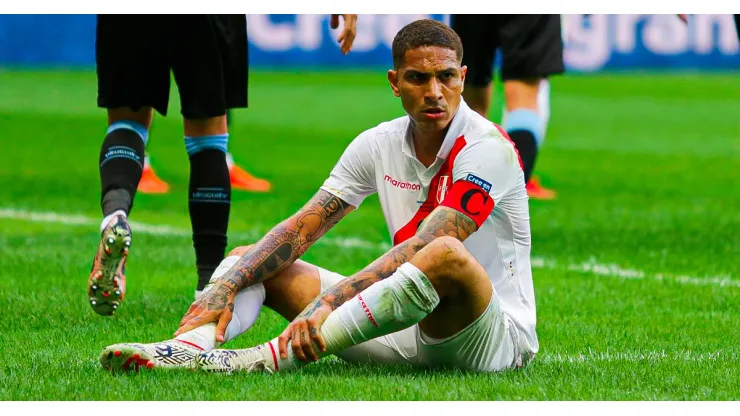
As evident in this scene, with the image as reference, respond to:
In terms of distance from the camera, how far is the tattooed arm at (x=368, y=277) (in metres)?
4.18

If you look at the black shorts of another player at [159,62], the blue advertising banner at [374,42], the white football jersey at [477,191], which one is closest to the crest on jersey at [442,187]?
the white football jersey at [477,191]

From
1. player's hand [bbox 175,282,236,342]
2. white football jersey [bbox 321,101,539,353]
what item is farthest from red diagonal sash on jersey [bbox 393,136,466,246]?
player's hand [bbox 175,282,236,342]

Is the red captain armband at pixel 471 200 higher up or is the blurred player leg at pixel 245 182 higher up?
the red captain armband at pixel 471 200

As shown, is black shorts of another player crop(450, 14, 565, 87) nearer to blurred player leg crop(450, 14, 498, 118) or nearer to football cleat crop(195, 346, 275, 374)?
blurred player leg crop(450, 14, 498, 118)

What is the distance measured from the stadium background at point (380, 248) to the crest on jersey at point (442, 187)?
580 mm

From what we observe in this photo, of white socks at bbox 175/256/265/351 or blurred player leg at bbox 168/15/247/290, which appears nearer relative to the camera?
white socks at bbox 175/256/265/351

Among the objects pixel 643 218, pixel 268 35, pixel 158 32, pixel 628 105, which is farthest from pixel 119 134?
pixel 268 35

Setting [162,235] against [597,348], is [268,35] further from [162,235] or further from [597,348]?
[597,348]

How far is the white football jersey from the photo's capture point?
4348 mm

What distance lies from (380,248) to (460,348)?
3.51 meters

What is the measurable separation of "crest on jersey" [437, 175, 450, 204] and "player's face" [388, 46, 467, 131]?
0.54 ft

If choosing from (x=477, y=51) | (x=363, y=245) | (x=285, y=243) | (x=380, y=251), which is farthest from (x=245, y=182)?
(x=285, y=243)

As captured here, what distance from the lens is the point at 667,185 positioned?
11.8m

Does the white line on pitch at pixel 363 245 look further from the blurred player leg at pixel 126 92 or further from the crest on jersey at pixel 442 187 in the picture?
the crest on jersey at pixel 442 187
